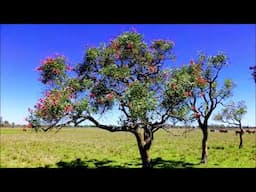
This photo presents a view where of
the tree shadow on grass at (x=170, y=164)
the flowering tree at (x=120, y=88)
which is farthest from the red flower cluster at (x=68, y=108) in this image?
the tree shadow on grass at (x=170, y=164)

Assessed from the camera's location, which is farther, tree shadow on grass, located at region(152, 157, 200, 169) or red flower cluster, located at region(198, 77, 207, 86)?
tree shadow on grass, located at region(152, 157, 200, 169)

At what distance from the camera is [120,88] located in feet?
34.0

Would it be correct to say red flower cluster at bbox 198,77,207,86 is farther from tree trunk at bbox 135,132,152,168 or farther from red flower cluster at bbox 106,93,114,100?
red flower cluster at bbox 106,93,114,100

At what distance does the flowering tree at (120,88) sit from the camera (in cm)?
978

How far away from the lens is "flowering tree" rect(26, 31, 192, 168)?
9.78m

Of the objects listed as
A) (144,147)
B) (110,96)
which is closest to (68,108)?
(110,96)

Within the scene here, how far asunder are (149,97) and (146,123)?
0.80 m

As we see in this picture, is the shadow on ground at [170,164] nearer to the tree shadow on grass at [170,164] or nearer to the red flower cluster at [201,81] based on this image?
the tree shadow on grass at [170,164]

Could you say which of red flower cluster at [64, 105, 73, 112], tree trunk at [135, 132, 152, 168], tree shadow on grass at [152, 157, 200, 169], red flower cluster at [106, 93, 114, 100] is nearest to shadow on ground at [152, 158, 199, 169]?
tree shadow on grass at [152, 157, 200, 169]

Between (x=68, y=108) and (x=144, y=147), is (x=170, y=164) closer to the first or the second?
(x=144, y=147)

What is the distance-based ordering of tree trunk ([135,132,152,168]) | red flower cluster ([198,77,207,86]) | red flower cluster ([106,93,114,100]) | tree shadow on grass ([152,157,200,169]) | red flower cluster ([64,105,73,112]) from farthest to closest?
tree shadow on grass ([152,157,200,169])
red flower cluster ([198,77,207,86])
tree trunk ([135,132,152,168])
red flower cluster ([106,93,114,100])
red flower cluster ([64,105,73,112])

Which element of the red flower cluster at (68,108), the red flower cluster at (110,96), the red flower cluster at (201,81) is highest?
the red flower cluster at (201,81)
